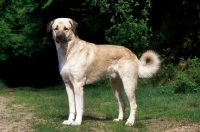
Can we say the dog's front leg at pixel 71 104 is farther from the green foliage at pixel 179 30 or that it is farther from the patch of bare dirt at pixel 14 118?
the green foliage at pixel 179 30

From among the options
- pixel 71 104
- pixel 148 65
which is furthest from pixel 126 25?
pixel 71 104

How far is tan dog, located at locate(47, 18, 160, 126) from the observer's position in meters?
8.27

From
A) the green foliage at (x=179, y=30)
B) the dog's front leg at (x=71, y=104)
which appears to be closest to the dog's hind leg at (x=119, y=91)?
the dog's front leg at (x=71, y=104)

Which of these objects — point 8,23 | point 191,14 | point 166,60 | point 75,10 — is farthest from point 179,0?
point 8,23

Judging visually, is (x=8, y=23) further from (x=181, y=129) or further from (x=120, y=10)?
(x=181, y=129)

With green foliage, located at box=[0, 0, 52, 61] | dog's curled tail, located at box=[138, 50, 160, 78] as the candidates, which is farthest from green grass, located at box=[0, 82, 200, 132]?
green foliage, located at box=[0, 0, 52, 61]

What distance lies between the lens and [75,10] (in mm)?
18125

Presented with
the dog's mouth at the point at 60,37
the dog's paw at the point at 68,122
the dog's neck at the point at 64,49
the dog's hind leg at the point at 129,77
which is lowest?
the dog's paw at the point at 68,122

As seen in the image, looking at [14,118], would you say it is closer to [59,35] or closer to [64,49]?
[64,49]

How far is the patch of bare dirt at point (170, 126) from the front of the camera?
745 centimetres

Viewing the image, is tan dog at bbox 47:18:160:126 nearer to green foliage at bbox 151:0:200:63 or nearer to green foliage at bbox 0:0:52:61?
green foliage at bbox 151:0:200:63

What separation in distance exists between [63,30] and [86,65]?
2.57 feet

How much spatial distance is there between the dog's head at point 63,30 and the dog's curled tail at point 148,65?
1.50 m

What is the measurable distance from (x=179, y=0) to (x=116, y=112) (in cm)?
753
